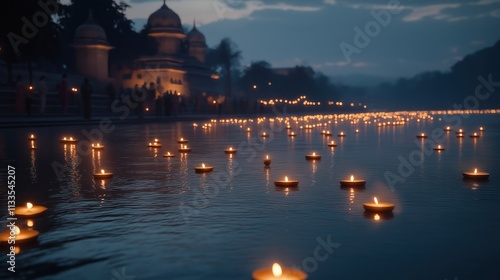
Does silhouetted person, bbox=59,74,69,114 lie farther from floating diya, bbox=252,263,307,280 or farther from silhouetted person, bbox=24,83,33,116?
floating diya, bbox=252,263,307,280

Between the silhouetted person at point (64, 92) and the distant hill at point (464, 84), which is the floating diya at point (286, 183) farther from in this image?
the distant hill at point (464, 84)

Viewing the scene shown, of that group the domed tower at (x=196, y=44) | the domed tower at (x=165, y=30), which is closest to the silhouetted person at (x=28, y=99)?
the domed tower at (x=165, y=30)

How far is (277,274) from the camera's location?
A: 2.99 m

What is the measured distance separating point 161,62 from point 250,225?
58849 mm

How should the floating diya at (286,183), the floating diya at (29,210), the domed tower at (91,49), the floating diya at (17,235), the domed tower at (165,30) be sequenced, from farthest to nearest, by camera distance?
the domed tower at (165,30), the domed tower at (91,49), the floating diya at (286,183), the floating diya at (29,210), the floating diya at (17,235)

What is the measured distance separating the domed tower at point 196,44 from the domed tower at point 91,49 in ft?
89.8

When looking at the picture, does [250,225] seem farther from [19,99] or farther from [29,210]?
[19,99]

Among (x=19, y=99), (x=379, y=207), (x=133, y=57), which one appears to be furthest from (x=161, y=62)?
(x=379, y=207)

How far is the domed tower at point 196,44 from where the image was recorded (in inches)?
3223

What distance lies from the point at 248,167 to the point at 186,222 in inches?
185

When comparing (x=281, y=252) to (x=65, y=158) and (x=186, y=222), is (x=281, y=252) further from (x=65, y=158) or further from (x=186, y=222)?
(x=65, y=158)

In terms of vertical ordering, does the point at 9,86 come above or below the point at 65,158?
above

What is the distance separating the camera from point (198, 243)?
412cm

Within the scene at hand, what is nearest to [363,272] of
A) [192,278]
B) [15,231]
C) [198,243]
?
[192,278]
